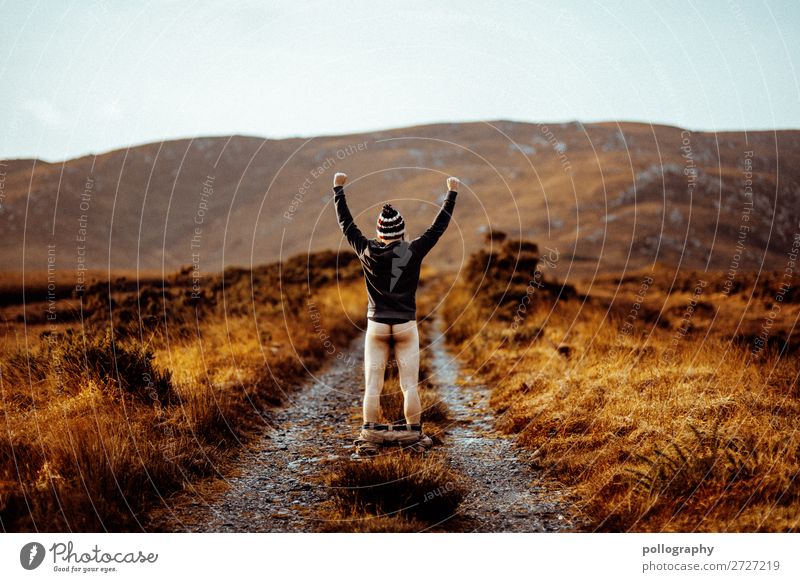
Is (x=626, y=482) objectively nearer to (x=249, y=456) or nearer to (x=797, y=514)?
(x=797, y=514)

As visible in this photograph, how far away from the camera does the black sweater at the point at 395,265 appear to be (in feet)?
20.8

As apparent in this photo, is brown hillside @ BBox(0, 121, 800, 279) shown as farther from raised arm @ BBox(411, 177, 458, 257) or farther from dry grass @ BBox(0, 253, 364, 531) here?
raised arm @ BBox(411, 177, 458, 257)

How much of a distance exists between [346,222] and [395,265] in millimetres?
723

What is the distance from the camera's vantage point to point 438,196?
7175 cm

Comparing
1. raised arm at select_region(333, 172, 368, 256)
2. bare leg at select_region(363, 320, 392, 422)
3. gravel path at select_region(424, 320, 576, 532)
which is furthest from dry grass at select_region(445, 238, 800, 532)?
raised arm at select_region(333, 172, 368, 256)

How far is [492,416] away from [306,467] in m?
2.96

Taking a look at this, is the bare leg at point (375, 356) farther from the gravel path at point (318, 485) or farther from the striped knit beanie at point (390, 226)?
the striped knit beanie at point (390, 226)

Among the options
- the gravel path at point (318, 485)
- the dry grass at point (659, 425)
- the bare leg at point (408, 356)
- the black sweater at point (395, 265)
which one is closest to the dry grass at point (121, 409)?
the gravel path at point (318, 485)

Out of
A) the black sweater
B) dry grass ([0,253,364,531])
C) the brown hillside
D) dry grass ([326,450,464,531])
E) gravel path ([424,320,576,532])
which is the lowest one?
gravel path ([424,320,576,532])

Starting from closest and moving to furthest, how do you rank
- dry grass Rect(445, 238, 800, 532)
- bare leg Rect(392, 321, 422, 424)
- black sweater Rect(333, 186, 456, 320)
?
dry grass Rect(445, 238, 800, 532), black sweater Rect(333, 186, 456, 320), bare leg Rect(392, 321, 422, 424)

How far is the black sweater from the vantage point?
6328mm
